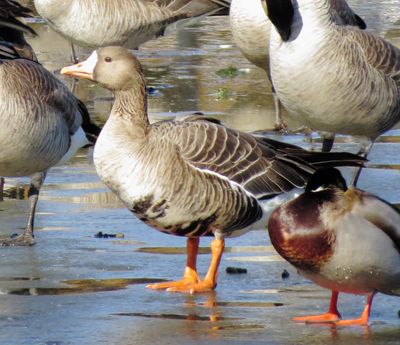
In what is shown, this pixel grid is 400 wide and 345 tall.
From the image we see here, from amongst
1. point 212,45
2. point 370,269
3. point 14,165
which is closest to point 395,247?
point 370,269

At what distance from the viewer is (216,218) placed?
7.00 metres

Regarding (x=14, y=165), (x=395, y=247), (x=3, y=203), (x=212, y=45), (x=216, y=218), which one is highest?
(x=395, y=247)

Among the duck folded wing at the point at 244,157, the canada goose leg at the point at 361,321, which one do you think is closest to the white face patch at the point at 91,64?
the duck folded wing at the point at 244,157

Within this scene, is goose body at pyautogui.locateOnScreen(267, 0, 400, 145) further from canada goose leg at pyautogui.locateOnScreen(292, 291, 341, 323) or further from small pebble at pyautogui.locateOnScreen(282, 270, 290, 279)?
canada goose leg at pyautogui.locateOnScreen(292, 291, 341, 323)

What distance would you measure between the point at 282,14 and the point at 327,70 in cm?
58

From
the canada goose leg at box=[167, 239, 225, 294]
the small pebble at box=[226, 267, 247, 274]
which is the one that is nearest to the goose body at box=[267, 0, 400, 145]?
the small pebble at box=[226, 267, 247, 274]

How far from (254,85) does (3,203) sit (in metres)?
5.49

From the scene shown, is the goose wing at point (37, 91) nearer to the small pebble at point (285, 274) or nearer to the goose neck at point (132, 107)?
the goose neck at point (132, 107)

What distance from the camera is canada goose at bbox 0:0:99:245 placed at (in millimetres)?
8125

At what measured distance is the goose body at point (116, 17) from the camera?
46.6 feet

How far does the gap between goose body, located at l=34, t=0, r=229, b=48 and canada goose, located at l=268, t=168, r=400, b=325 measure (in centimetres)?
847

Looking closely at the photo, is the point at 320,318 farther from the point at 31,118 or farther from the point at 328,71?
the point at 328,71

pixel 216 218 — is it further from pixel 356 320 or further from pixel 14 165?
pixel 14 165

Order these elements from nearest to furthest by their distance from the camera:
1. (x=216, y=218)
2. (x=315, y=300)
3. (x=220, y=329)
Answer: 1. (x=220, y=329)
2. (x=315, y=300)
3. (x=216, y=218)
